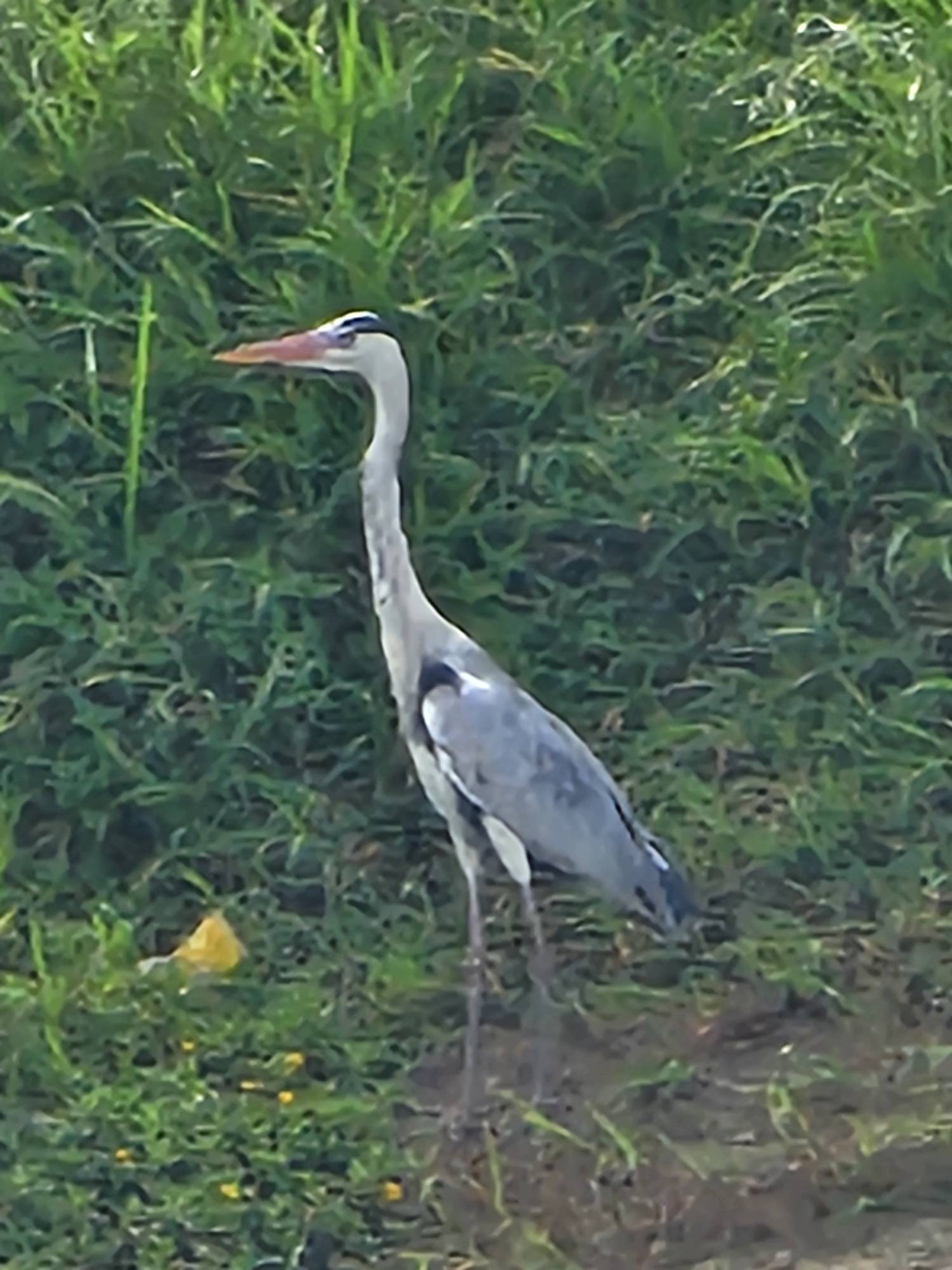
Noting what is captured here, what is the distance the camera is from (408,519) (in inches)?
173

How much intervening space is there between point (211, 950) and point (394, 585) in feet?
2.01

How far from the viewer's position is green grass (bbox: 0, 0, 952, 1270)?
369 cm

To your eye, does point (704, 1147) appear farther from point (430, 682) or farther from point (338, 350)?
point (338, 350)

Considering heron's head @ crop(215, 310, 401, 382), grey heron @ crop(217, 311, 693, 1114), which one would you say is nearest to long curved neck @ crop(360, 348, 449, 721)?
grey heron @ crop(217, 311, 693, 1114)

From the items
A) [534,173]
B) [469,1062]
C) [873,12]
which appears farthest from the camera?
[873,12]

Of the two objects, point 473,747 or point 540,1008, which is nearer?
point 473,747

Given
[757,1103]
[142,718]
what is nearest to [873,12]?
[142,718]

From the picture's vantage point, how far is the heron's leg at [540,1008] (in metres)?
3.61

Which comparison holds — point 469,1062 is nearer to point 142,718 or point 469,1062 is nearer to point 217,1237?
point 217,1237

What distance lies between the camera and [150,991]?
3719 millimetres

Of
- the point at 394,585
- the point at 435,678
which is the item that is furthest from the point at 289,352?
the point at 435,678

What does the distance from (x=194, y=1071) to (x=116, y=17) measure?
2325 millimetres

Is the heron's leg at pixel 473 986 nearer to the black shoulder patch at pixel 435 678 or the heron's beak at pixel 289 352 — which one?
the black shoulder patch at pixel 435 678

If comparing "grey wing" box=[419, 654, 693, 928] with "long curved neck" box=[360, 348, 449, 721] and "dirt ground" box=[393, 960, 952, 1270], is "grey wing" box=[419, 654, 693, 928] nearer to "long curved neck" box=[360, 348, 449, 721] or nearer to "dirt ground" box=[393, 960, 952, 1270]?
"long curved neck" box=[360, 348, 449, 721]
